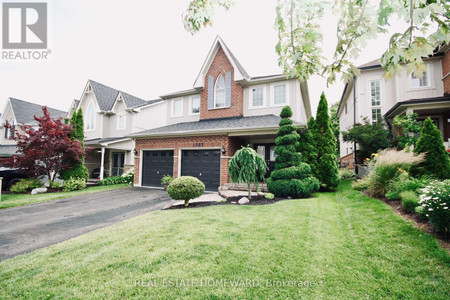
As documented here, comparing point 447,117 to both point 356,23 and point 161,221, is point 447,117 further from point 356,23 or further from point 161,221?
point 161,221

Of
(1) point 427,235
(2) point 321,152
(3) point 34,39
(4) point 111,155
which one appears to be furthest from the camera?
(4) point 111,155

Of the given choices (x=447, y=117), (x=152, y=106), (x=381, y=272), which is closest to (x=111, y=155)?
(x=152, y=106)

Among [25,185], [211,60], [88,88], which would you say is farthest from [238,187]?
[88,88]

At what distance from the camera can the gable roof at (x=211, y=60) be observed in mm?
13383

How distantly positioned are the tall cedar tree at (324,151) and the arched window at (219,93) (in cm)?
615

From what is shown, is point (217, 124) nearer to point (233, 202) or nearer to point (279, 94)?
point (279, 94)

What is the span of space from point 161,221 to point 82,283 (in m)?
2.59

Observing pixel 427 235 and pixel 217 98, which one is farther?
pixel 217 98

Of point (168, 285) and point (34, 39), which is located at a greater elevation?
point (34, 39)

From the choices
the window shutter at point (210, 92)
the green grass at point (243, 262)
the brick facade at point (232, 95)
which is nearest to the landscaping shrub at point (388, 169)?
the green grass at point (243, 262)

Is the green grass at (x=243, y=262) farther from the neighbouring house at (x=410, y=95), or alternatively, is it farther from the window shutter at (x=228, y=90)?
the window shutter at (x=228, y=90)

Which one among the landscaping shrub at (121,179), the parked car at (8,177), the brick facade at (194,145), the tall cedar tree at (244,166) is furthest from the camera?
the landscaping shrub at (121,179)

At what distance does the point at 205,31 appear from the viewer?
2928mm

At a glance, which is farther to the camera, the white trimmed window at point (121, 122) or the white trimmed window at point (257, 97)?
the white trimmed window at point (121, 122)
